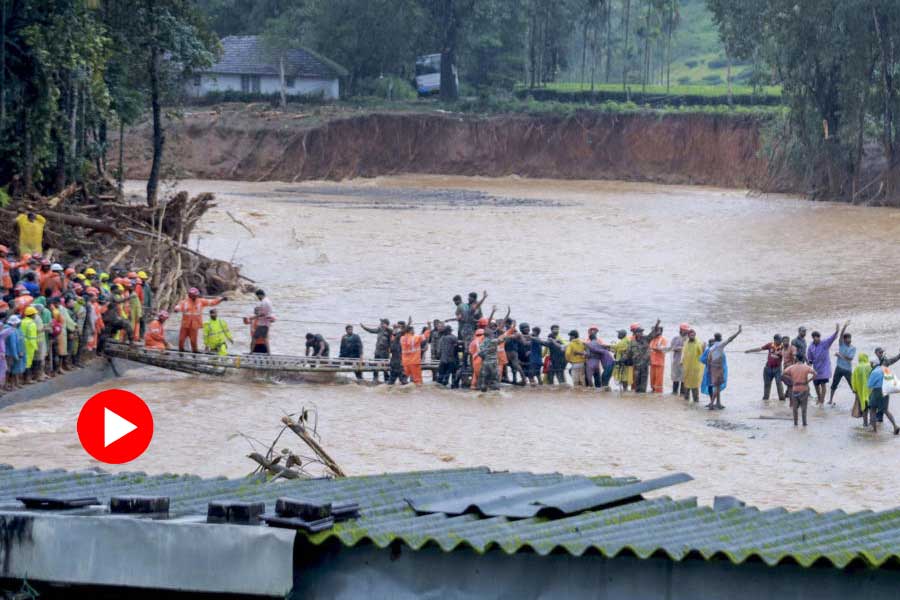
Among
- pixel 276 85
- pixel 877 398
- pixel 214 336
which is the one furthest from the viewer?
pixel 276 85

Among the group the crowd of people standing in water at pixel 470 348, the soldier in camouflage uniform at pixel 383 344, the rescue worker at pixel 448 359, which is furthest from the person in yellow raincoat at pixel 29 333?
the rescue worker at pixel 448 359

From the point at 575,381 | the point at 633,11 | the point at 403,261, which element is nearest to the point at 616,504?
the point at 575,381

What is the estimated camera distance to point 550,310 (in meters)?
31.1

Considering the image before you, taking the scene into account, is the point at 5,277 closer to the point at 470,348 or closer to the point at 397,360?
the point at 397,360

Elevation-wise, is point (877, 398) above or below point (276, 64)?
below

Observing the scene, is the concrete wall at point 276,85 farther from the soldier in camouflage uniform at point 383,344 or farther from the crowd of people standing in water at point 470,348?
the soldier in camouflage uniform at point 383,344

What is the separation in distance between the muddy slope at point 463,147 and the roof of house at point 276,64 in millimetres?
4854

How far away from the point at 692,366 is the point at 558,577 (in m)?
14.8

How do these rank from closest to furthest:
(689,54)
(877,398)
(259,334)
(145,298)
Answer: (877,398)
(259,334)
(145,298)
(689,54)

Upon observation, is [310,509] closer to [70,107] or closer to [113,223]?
[113,223]

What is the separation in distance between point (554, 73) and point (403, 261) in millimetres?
51196

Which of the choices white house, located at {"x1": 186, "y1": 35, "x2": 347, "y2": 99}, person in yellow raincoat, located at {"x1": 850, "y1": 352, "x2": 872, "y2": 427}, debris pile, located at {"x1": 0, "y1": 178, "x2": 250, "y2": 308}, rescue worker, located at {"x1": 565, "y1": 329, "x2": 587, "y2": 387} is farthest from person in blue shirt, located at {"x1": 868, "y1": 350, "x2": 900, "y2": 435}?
white house, located at {"x1": 186, "y1": 35, "x2": 347, "y2": 99}

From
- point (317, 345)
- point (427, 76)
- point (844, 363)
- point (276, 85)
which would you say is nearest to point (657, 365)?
point (844, 363)

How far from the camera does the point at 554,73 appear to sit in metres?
88.1
